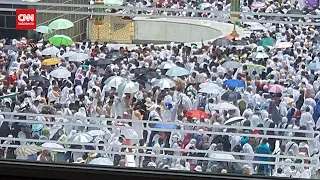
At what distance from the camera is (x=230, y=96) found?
189cm

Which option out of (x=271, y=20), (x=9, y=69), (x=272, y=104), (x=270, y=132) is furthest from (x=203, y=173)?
(x=9, y=69)

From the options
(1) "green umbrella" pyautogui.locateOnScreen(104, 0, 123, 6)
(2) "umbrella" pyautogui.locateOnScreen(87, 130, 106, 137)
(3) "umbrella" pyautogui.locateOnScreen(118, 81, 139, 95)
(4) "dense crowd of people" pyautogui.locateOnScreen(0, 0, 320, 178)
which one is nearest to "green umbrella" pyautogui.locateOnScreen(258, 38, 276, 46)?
(4) "dense crowd of people" pyautogui.locateOnScreen(0, 0, 320, 178)

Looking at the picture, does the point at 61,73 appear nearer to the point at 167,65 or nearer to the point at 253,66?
the point at 167,65

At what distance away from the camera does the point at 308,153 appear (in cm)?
154

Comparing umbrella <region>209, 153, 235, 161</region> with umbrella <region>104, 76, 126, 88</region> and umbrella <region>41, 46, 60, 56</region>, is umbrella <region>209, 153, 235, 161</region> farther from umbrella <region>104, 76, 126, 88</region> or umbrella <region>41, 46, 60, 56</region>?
umbrella <region>41, 46, 60, 56</region>

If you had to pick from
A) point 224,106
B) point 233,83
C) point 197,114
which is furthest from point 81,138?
point 233,83

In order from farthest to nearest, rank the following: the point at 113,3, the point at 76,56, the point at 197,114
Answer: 1. the point at 76,56
2. the point at 197,114
3. the point at 113,3

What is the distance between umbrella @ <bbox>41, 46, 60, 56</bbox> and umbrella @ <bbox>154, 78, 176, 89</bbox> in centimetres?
33

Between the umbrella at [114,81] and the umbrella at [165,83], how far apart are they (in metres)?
0.11

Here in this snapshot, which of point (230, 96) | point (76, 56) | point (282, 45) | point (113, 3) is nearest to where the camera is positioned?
point (113, 3)

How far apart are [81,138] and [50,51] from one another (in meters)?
0.48

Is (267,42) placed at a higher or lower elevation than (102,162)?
higher

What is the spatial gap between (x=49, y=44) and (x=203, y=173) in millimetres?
756

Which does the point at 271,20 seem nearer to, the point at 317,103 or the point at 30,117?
the point at 317,103
